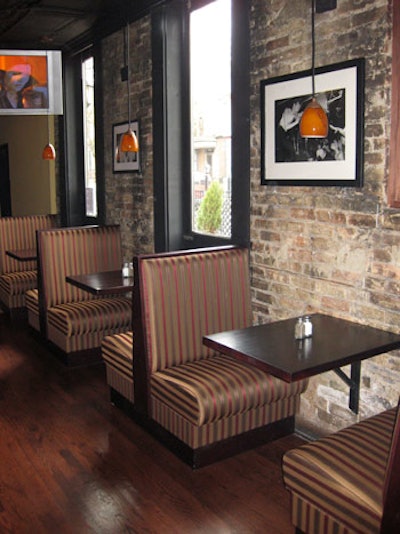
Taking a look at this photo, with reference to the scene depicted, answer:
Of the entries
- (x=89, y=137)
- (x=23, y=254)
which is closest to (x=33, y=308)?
(x=23, y=254)

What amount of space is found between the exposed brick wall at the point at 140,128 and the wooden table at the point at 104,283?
0.84 m

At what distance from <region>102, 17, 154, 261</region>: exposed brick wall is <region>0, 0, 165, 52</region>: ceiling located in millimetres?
163

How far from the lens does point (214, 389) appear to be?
11.1 feet

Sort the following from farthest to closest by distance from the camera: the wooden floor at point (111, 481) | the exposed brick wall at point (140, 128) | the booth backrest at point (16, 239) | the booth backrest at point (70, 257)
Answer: the booth backrest at point (16, 239) → the exposed brick wall at point (140, 128) → the booth backrest at point (70, 257) → the wooden floor at point (111, 481)

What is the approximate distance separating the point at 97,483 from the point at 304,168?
236cm

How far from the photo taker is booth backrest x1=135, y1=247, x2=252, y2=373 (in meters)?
3.78

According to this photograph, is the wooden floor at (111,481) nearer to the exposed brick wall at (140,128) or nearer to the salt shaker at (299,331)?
the salt shaker at (299,331)

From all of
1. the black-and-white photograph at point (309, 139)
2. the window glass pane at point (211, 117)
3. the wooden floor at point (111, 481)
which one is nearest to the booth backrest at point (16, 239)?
the window glass pane at point (211, 117)

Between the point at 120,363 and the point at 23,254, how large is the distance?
3257 mm

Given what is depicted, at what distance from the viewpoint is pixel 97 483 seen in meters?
3.39

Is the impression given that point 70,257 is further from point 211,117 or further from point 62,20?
point 62,20

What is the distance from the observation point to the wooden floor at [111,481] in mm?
3016

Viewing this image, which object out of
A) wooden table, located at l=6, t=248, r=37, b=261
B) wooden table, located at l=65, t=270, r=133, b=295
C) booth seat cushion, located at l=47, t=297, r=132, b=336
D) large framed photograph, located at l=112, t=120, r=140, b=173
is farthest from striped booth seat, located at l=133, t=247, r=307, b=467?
wooden table, located at l=6, t=248, r=37, b=261

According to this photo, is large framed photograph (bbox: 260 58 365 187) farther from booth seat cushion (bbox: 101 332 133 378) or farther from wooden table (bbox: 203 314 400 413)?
booth seat cushion (bbox: 101 332 133 378)
